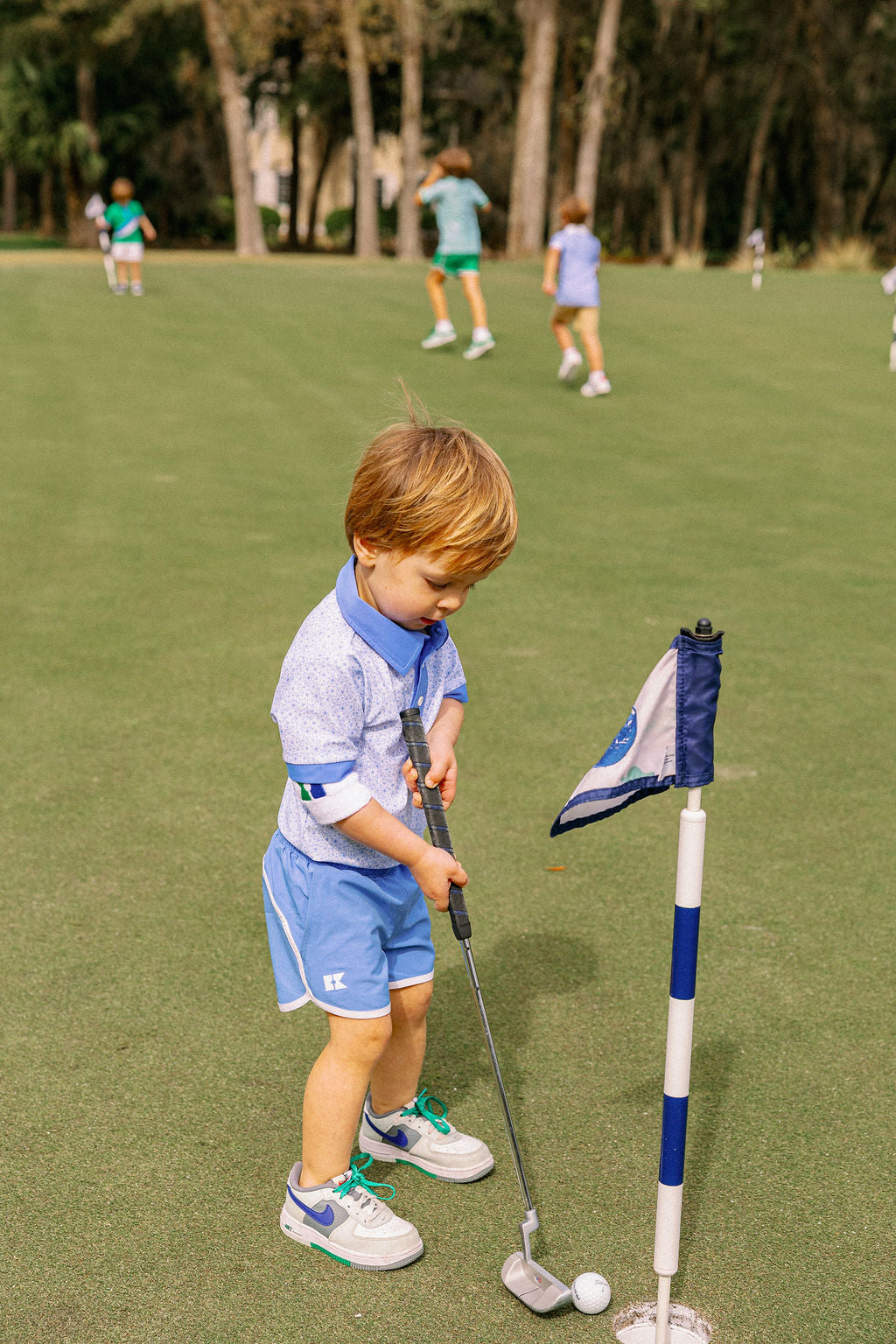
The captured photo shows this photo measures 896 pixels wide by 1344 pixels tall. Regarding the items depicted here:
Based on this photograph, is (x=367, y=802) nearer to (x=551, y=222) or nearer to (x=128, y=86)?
(x=551, y=222)

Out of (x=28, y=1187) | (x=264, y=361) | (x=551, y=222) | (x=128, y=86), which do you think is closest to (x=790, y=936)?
(x=28, y=1187)

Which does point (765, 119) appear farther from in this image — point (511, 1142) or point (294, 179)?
point (511, 1142)

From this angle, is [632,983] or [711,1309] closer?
[711,1309]

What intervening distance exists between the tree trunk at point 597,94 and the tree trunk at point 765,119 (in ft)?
19.5

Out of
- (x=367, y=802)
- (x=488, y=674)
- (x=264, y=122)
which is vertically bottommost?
(x=488, y=674)

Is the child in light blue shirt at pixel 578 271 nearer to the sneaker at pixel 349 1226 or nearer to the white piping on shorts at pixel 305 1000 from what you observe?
the white piping on shorts at pixel 305 1000

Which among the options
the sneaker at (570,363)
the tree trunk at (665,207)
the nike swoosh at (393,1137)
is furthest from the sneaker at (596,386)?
the tree trunk at (665,207)

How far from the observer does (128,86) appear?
43.0 meters

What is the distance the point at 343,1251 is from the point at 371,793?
0.93m

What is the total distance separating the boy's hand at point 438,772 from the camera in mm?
2637

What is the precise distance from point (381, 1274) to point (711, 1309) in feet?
2.07

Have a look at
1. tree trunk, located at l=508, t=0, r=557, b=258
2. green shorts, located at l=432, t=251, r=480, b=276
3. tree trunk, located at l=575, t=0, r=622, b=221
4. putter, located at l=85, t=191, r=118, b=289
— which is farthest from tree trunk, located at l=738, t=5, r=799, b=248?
green shorts, located at l=432, t=251, r=480, b=276

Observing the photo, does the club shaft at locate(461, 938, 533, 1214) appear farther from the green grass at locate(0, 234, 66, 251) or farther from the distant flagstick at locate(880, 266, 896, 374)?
the green grass at locate(0, 234, 66, 251)

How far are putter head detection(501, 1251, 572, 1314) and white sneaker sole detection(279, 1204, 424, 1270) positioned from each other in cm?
20
